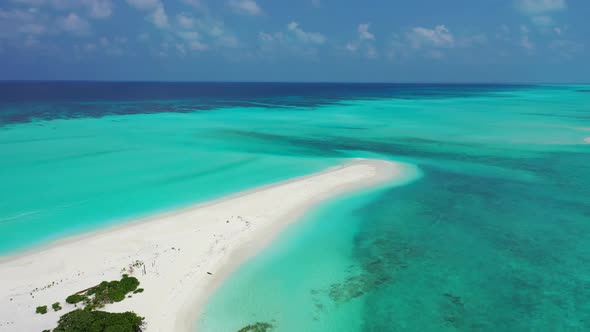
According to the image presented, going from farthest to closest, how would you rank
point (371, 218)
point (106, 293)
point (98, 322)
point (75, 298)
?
point (371, 218), point (106, 293), point (75, 298), point (98, 322)

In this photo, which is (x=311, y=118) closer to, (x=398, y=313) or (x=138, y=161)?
(x=138, y=161)

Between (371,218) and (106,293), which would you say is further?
(371,218)

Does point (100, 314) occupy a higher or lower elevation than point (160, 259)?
higher

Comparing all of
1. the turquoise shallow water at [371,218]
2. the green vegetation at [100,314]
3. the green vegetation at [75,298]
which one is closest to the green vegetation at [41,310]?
the green vegetation at [100,314]

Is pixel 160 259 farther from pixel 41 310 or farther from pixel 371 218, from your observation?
pixel 371 218

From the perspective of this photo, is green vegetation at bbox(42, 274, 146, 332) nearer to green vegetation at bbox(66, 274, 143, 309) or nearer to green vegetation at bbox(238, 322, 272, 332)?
green vegetation at bbox(66, 274, 143, 309)

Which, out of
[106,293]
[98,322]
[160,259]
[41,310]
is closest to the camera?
[98,322]

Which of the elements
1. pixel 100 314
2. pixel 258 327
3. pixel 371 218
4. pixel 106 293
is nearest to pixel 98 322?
pixel 100 314

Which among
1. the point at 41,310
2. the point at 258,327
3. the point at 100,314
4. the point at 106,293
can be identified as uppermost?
the point at 100,314

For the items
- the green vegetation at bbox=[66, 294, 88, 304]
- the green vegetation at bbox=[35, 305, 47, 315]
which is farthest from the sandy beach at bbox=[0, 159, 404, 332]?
the green vegetation at bbox=[66, 294, 88, 304]
